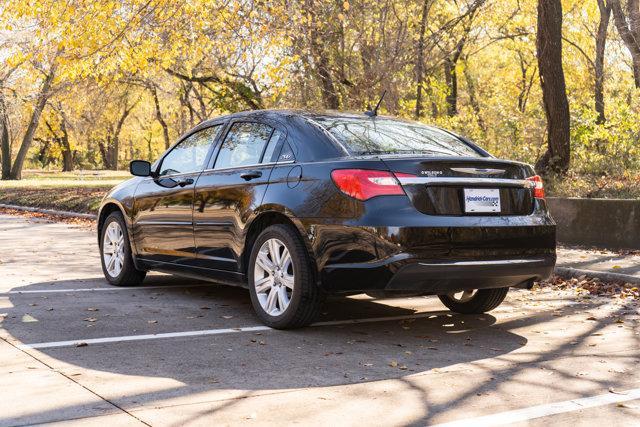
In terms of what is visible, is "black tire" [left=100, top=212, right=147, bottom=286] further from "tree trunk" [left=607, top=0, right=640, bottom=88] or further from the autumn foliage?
"tree trunk" [left=607, top=0, right=640, bottom=88]

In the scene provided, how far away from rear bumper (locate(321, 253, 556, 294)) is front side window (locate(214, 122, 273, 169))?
144 cm

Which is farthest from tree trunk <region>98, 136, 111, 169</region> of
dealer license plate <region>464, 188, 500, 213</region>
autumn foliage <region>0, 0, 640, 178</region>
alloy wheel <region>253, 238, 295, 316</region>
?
dealer license plate <region>464, 188, 500, 213</region>

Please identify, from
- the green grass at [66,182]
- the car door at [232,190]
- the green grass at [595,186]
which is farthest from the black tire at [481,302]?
the green grass at [66,182]

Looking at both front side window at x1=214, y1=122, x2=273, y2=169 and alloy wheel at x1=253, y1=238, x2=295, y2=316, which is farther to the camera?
front side window at x1=214, y1=122, x2=273, y2=169

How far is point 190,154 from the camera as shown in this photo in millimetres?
8047

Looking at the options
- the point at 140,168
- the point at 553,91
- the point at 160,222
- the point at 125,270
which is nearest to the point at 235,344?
the point at 160,222

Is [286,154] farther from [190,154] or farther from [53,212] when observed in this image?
[53,212]

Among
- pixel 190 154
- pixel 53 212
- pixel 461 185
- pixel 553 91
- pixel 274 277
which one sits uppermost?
pixel 553 91

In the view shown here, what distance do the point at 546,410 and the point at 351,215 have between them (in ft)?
6.74

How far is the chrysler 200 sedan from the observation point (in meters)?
5.93

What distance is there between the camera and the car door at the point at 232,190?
6836 mm

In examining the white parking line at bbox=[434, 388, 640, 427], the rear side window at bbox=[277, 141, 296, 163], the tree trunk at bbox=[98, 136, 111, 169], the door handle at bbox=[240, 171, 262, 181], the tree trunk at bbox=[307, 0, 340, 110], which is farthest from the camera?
the tree trunk at bbox=[98, 136, 111, 169]

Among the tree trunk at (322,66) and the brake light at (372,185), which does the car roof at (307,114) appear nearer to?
the brake light at (372,185)

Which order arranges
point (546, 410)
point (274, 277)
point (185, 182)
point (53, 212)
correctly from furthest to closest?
point (53, 212) < point (185, 182) < point (274, 277) < point (546, 410)
